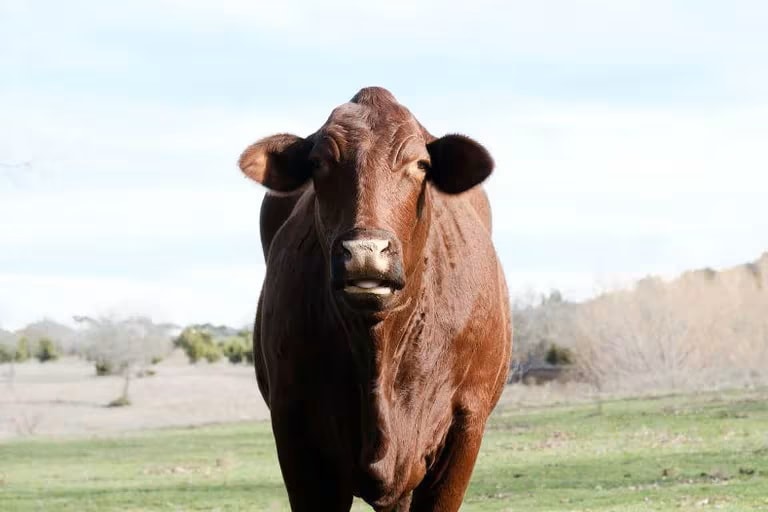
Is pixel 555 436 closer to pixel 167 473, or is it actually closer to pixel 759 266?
pixel 167 473

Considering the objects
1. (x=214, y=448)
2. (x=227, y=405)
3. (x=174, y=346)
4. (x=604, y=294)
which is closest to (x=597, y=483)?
(x=214, y=448)

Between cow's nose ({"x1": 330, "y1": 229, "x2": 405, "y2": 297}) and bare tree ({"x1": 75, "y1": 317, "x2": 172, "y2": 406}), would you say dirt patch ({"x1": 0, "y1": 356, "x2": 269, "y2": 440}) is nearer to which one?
bare tree ({"x1": 75, "y1": 317, "x2": 172, "y2": 406})

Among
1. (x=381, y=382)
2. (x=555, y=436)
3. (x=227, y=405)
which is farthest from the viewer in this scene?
(x=227, y=405)

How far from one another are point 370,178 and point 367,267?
1.96 ft

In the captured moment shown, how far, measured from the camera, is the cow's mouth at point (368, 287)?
5.59m

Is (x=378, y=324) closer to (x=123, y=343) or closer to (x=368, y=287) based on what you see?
(x=368, y=287)

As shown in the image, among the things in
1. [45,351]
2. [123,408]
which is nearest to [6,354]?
[45,351]

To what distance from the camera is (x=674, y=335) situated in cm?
6488

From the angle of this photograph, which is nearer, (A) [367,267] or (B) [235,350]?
(A) [367,267]

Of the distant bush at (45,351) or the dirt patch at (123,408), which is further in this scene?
the distant bush at (45,351)

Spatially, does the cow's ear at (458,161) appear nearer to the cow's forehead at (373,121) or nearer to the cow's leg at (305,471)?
the cow's forehead at (373,121)

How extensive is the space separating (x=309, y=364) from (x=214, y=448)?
30700mm

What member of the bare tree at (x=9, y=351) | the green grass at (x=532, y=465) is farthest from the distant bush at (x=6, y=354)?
the green grass at (x=532, y=465)

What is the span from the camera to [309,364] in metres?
6.53
